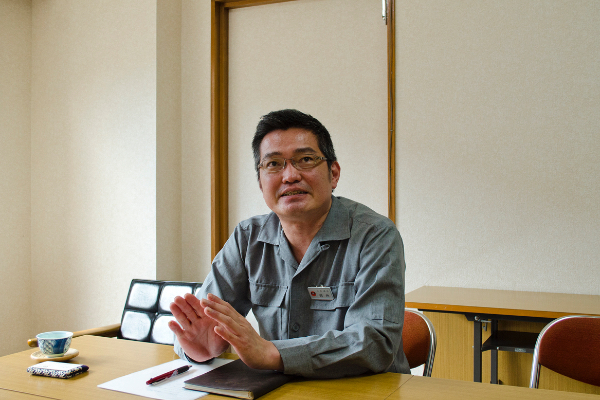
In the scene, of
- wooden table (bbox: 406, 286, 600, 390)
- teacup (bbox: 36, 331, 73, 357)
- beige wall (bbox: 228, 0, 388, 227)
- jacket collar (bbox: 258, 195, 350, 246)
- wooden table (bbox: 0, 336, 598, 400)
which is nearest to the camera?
wooden table (bbox: 0, 336, 598, 400)

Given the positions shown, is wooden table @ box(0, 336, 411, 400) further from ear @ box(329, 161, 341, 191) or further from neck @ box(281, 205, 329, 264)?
ear @ box(329, 161, 341, 191)

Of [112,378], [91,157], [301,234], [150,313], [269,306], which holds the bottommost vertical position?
[150,313]

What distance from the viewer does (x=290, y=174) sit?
154 cm

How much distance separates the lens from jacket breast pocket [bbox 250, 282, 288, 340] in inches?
60.9

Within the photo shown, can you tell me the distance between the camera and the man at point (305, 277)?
1216mm

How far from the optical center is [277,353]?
1198mm

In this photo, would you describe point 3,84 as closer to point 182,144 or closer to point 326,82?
point 182,144

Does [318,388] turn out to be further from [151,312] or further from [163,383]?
[151,312]

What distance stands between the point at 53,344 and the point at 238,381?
2.00ft

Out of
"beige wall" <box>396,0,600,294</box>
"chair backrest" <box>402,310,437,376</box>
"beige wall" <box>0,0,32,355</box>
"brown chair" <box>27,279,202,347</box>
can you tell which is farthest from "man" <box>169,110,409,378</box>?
A: "beige wall" <box>0,0,32,355</box>

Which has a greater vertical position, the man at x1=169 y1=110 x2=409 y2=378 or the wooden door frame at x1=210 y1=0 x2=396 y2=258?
the wooden door frame at x1=210 y1=0 x2=396 y2=258

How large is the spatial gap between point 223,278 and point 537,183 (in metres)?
1.99

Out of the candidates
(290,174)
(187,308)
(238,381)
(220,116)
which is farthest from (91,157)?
(238,381)

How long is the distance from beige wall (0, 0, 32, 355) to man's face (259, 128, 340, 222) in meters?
2.93
